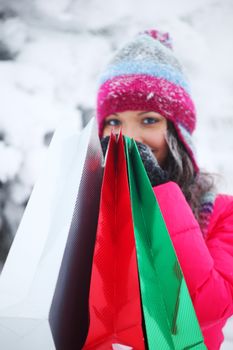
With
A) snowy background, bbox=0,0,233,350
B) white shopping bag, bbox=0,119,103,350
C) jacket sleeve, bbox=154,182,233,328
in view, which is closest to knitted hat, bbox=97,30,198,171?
snowy background, bbox=0,0,233,350

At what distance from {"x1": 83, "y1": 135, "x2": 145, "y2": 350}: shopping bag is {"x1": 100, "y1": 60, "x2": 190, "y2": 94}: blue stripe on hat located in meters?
0.64

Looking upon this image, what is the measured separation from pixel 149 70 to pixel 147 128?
6.7 inches

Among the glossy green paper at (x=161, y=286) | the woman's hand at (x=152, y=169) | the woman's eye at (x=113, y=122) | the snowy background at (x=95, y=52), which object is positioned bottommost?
the glossy green paper at (x=161, y=286)

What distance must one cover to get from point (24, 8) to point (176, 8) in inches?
24.3

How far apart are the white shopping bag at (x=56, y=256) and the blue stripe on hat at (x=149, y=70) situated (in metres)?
0.58

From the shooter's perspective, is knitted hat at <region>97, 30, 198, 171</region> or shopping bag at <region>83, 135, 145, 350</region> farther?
knitted hat at <region>97, 30, 198, 171</region>

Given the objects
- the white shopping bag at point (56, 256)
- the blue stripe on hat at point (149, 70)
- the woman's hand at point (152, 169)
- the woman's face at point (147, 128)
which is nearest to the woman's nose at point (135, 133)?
the woman's face at point (147, 128)

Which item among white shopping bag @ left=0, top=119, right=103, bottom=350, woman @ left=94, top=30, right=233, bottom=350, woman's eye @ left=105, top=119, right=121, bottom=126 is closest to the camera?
white shopping bag @ left=0, top=119, right=103, bottom=350

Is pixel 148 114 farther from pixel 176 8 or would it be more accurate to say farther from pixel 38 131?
pixel 176 8

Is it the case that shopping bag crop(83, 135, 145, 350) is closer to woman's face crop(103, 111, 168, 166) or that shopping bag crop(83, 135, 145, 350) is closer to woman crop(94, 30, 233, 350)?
woman crop(94, 30, 233, 350)

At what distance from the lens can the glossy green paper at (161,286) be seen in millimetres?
279

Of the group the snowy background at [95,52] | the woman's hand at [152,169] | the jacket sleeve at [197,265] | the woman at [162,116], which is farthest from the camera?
the snowy background at [95,52]

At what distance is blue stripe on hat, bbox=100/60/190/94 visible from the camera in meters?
0.90

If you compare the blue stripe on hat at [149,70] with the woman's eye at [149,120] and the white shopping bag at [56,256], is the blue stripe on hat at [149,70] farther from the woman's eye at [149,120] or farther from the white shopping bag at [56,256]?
the white shopping bag at [56,256]
